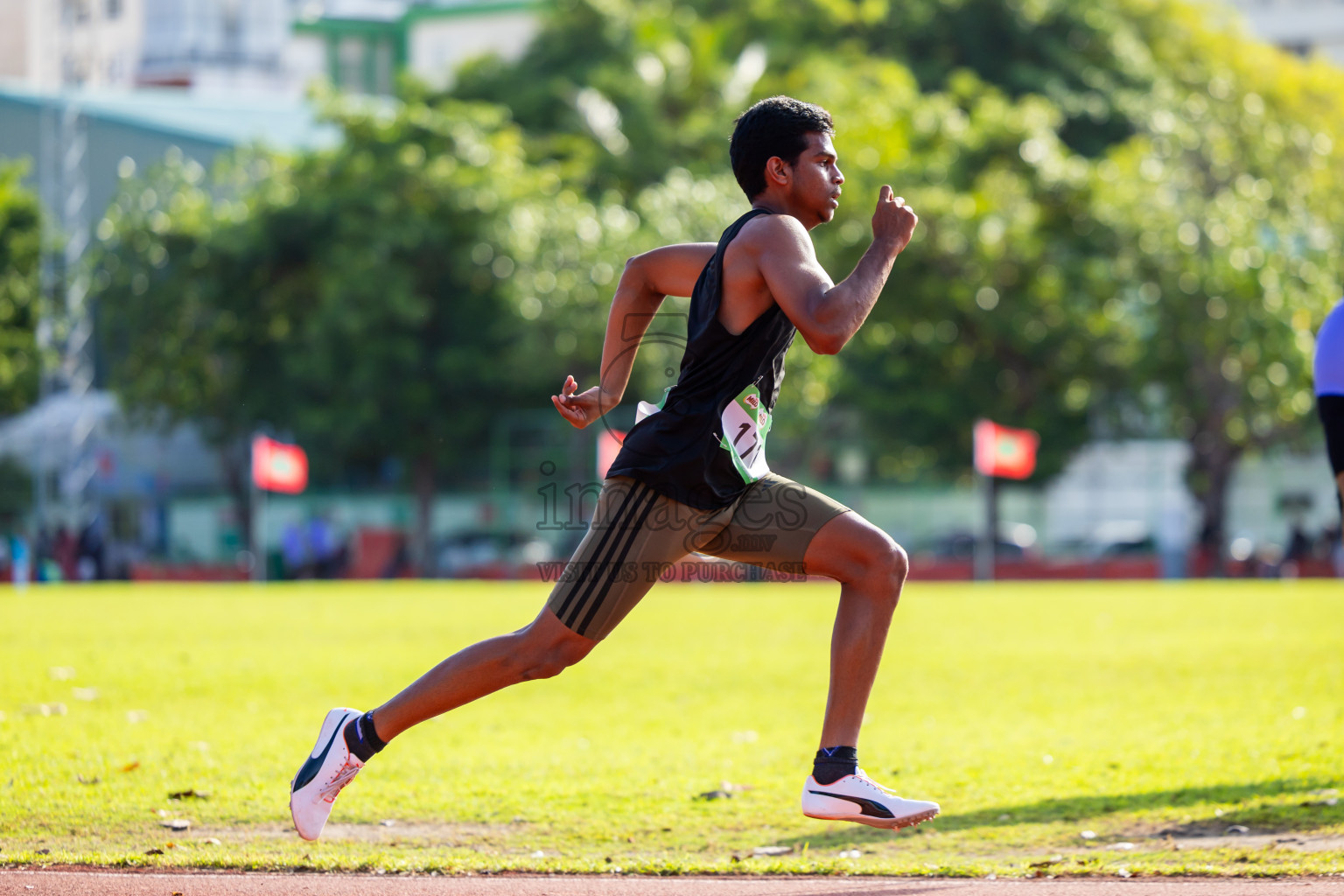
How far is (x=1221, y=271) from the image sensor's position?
3300cm

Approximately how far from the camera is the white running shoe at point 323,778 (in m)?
4.73

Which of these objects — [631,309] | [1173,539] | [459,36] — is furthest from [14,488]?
[631,309]

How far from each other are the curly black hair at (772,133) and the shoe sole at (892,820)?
5.71 feet

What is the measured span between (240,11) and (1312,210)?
44168 mm

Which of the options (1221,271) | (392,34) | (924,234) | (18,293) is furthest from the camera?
(392,34)

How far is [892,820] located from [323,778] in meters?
1.62

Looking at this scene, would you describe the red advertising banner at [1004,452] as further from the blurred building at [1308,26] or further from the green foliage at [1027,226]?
the blurred building at [1308,26]

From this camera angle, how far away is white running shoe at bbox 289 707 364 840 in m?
4.73

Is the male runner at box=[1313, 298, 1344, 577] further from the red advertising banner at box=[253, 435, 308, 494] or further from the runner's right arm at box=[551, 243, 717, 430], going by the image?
the red advertising banner at box=[253, 435, 308, 494]

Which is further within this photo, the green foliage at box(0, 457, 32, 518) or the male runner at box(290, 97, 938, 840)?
the green foliage at box(0, 457, 32, 518)

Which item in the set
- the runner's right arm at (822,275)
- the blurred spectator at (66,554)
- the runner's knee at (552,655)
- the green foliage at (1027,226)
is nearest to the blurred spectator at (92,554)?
the blurred spectator at (66,554)

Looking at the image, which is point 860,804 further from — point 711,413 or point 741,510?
point 711,413

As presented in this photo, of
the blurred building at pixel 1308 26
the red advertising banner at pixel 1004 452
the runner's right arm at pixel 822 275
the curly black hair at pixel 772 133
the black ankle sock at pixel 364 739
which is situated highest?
the blurred building at pixel 1308 26

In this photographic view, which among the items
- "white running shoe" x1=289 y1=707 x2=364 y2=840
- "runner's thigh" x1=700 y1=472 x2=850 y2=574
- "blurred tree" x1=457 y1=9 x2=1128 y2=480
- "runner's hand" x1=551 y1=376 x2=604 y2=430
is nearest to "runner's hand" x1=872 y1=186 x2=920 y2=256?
"runner's thigh" x1=700 y1=472 x2=850 y2=574
